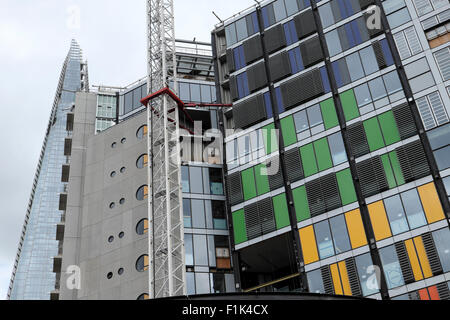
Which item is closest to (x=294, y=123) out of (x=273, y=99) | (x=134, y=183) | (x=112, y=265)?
(x=273, y=99)

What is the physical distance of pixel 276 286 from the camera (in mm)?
53156

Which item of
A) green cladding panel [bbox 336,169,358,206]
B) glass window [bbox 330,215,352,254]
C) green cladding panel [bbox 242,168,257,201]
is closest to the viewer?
glass window [bbox 330,215,352,254]

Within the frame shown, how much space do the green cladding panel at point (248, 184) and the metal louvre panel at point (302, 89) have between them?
7.40 m

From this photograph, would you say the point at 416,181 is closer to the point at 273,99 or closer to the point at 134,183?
the point at 273,99

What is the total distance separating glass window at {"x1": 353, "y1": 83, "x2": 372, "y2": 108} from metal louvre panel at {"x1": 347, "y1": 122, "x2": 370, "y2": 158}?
213 centimetres

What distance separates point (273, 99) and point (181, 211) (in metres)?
14.5

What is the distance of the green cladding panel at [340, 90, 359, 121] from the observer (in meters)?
51.0

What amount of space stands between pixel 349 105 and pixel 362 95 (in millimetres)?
1442

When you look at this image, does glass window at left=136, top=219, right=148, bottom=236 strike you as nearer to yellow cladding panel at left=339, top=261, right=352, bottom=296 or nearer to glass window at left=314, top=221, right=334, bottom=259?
glass window at left=314, top=221, right=334, bottom=259

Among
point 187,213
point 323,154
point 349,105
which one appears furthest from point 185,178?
point 349,105

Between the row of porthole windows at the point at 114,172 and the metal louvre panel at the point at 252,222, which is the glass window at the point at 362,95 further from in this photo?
the row of porthole windows at the point at 114,172

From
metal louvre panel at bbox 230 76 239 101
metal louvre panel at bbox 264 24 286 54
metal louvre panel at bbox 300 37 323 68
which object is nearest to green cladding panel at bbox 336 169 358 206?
metal louvre panel at bbox 300 37 323 68

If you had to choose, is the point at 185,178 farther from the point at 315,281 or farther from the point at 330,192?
the point at 315,281

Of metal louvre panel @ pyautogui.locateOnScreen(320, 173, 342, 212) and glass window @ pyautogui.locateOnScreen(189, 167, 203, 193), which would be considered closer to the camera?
metal louvre panel @ pyautogui.locateOnScreen(320, 173, 342, 212)
